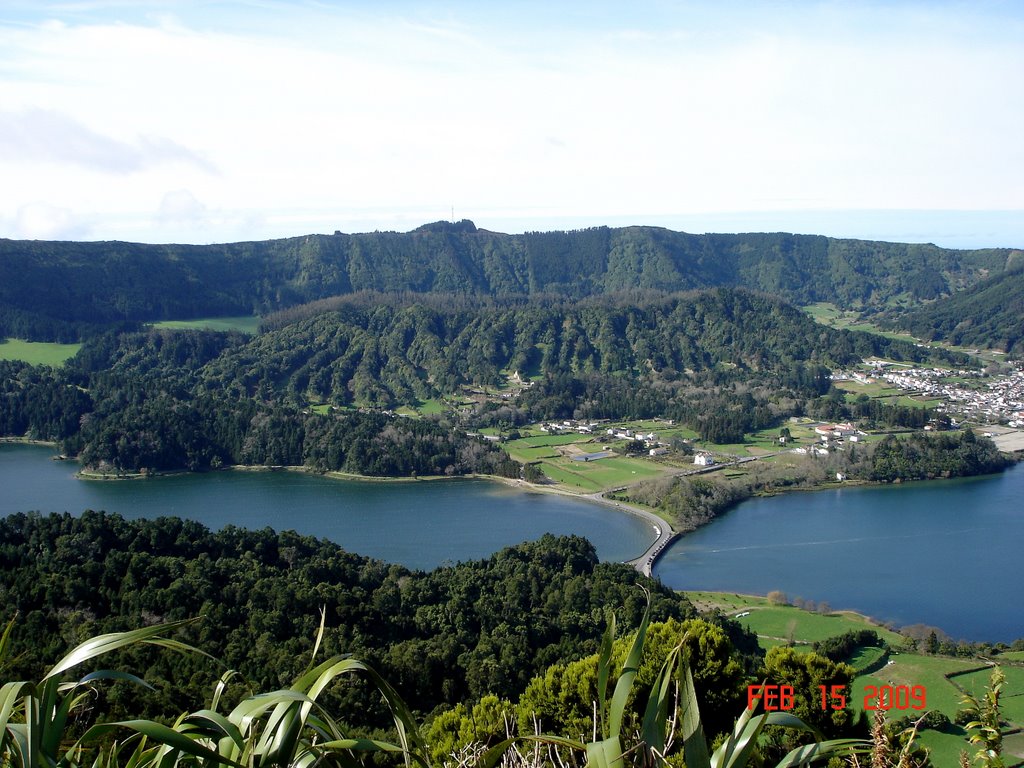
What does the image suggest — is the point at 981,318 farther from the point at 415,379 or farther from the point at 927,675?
the point at 927,675

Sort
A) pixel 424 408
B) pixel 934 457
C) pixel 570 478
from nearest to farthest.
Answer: pixel 570 478, pixel 934 457, pixel 424 408

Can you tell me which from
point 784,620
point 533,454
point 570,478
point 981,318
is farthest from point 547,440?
point 981,318

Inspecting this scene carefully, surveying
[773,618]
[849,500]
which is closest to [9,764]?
[773,618]

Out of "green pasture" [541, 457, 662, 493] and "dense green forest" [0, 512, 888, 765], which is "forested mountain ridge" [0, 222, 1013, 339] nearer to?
"green pasture" [541, 457, 662, 493]

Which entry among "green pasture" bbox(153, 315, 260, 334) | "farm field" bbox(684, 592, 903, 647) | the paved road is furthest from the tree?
"green pasture" bbox(153, 315, 260, 334)

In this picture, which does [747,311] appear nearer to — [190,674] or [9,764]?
[190,674]

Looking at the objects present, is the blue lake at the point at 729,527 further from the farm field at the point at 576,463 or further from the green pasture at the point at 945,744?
the green pasture at the point at 945,744

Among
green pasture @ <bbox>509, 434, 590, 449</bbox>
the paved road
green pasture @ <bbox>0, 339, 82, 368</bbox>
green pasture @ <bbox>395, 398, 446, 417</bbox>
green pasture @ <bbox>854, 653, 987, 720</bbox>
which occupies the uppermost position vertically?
green pasture @ <bbox>0, 339, 82, 368</bbox>
